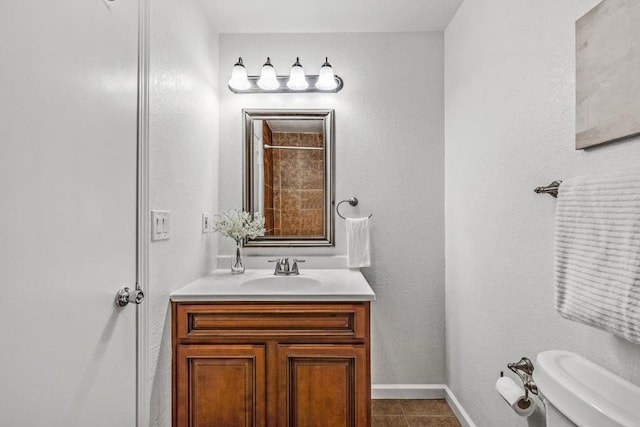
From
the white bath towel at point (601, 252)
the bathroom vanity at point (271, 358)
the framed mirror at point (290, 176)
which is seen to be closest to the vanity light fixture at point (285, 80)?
the framed mirror at point (290, 176)

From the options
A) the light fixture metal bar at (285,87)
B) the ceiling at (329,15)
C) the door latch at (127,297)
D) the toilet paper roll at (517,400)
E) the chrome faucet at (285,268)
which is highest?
the ceiling at (329,15)

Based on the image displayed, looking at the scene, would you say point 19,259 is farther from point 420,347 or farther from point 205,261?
point 420,347

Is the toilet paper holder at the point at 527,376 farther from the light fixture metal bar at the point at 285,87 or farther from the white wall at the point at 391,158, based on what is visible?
the light fixture metal bar at the point at 285,87

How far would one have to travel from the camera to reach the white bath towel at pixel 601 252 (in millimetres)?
732

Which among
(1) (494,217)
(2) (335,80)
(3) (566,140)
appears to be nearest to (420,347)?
(1) (494,217)

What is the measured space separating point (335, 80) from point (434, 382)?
194 cm

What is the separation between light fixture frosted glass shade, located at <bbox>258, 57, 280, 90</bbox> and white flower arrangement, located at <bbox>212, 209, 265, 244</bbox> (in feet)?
2.49

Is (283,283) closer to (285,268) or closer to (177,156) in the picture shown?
(285,268)

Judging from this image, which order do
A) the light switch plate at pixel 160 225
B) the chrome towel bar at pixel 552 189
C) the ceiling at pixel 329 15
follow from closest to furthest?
the chrome towel bar at pixel 552 189 → the light switch plate at pixel 160 225 → the ceiling at pixel 329 15

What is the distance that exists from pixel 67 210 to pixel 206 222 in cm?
112

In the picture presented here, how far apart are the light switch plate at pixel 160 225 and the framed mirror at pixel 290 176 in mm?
790

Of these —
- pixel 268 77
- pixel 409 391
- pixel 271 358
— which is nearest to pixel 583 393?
pixel 271 358

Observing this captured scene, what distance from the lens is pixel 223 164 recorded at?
7.29 ft

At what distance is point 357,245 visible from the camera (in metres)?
2.13
